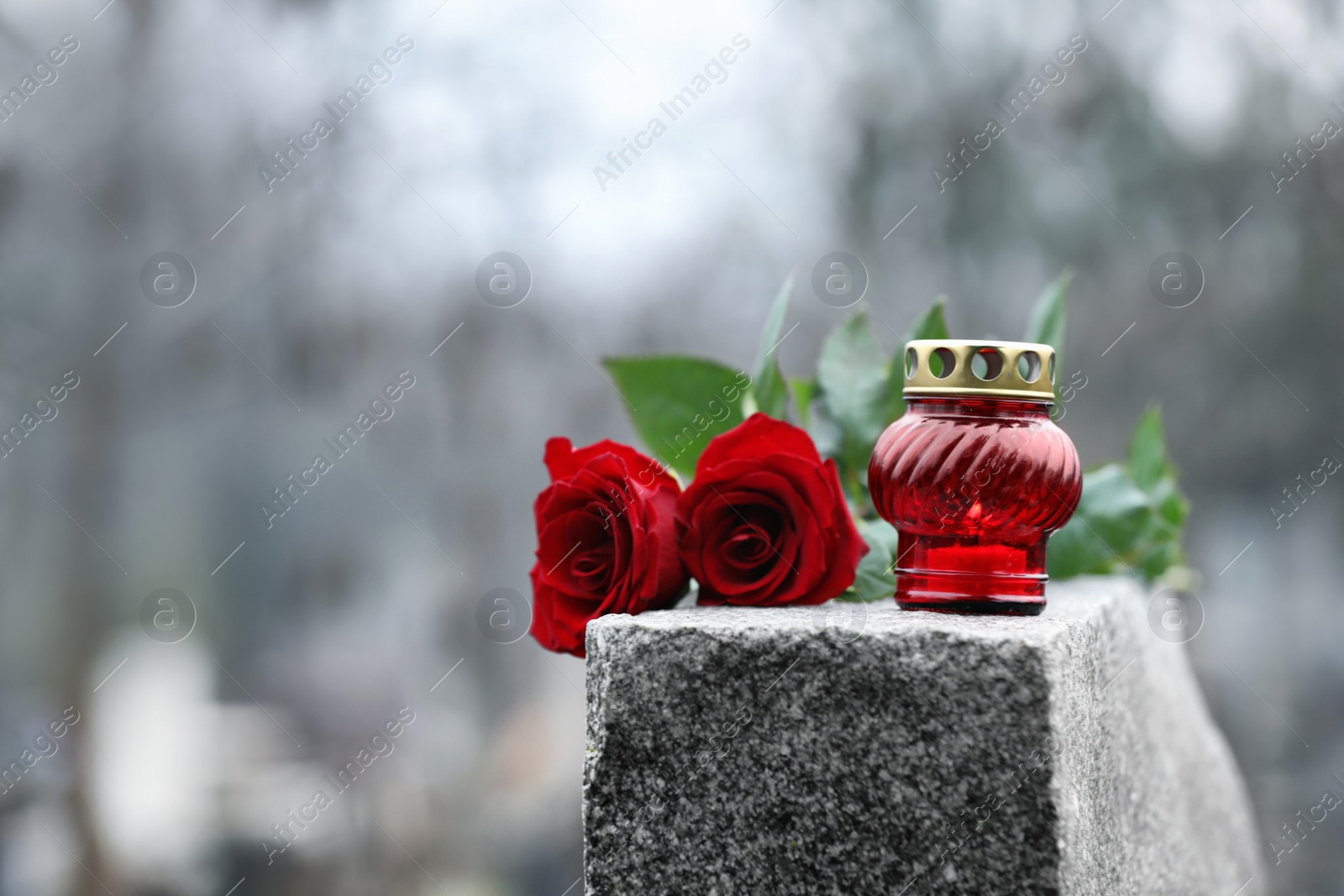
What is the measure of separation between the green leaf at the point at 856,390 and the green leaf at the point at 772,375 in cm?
8

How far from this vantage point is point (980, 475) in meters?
0.63

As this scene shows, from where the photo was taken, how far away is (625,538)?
0.67 m

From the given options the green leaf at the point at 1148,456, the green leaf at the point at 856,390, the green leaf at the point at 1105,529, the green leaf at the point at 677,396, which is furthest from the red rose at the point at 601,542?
the green leaf at the point at 1148,456

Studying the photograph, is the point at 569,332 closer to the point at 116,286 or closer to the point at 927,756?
the point at 116,286

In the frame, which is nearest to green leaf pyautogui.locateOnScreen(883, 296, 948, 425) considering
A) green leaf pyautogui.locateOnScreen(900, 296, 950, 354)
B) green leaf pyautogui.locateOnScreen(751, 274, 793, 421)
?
green leaf pyautogui.locateOnScreen(900, 296, 950, 354)

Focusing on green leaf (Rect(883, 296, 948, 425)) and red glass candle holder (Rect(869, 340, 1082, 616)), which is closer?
red glass candle holder (Rect(869, 340, 1082, 616))

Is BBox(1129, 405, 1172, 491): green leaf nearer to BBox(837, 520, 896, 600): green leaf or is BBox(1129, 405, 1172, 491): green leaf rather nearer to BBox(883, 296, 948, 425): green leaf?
BBox(883, 296, 948, 425): green leaf

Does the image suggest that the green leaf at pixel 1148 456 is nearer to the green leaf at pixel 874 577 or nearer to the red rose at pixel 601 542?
the green leaf at pixel 874 577

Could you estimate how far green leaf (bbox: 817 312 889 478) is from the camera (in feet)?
2.98

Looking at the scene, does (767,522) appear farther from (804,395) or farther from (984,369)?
(804,395)

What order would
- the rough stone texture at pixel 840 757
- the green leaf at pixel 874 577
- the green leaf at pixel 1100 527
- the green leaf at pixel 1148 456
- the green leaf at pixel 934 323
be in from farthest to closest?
the green leaf at pixel 1148 456, the green leaf at pixel 1100 527, the green leaf at pixel 934 323, the green leaf at pixel 874 577, the rough stone texture at pixel 840 757

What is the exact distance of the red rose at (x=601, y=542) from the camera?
2.18ft

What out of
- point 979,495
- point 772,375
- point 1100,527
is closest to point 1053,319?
point 1100,527

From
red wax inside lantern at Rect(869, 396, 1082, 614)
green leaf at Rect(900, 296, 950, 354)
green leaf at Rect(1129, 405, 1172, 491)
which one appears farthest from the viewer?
green leaf at Rect(1129, 405, 1172, 491)
